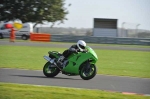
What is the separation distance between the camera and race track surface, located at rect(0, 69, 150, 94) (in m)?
8.19

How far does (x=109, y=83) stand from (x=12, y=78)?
7.58ft

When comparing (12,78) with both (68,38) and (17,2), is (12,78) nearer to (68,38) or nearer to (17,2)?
(17,2)

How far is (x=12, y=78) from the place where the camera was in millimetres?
8805

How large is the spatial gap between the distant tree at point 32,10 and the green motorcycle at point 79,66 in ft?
5.70

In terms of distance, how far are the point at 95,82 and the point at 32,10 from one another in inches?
124

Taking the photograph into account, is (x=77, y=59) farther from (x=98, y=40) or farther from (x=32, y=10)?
(x=98, y=40)

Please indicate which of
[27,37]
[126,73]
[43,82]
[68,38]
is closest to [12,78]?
[43,82]

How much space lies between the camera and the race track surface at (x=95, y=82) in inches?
322

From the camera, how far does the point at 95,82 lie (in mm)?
9016

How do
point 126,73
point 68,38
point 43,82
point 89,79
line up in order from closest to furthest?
point 43,82
point 89,79
point 126,73
point 68,38

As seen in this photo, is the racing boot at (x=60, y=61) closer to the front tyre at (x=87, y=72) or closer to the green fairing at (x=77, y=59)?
the green fairing at (x=77, y=59)

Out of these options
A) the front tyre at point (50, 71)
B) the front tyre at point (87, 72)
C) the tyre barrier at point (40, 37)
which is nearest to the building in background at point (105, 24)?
the front tyre at point (87, 72)

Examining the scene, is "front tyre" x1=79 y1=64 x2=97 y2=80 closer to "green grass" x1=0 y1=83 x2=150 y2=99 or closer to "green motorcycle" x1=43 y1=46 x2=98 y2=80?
"green motorcycle" x1=43 y1=46 x2=98 y2=80

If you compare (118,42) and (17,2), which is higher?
(17,2)
